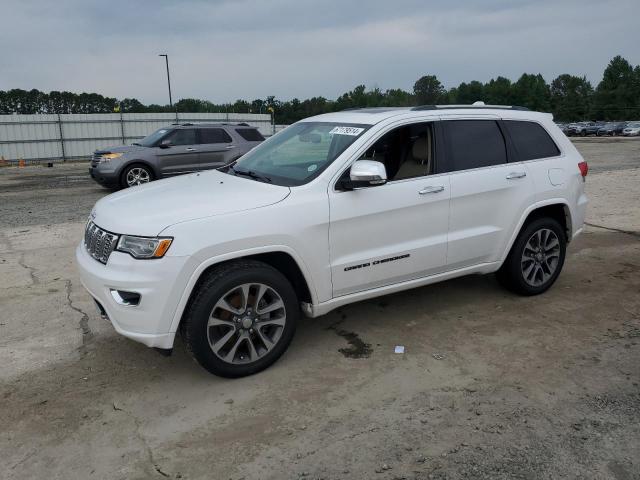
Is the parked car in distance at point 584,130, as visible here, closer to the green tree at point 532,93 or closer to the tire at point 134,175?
the tire at point 134,175

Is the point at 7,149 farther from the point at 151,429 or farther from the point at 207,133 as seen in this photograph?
the point at 151,429

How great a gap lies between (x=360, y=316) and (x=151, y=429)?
2.19m

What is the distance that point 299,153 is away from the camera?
458 centimetres

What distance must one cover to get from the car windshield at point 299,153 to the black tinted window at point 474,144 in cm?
84

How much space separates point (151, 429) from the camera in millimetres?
3266

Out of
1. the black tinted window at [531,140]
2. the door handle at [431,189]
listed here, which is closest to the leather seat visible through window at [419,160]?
the door handle at [431,189]

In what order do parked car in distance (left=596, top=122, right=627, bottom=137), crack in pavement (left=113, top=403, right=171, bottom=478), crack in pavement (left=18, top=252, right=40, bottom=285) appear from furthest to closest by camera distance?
parked car in distance (left=596, top=122, right=627, bottom=137)
crack in pavement (left=18, top=252, right=40, bottom=285)
crack in pavement (left=113, top=403, right=171, bottom=478)

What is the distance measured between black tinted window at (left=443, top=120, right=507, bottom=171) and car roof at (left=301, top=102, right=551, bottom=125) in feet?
0.39

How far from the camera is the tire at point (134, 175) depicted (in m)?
12.8

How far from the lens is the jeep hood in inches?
138

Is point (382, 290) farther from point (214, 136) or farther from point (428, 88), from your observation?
point (428, 88)

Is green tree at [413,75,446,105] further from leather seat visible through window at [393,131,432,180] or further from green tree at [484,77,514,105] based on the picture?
leather seat visible through window at [393,131,432,180]

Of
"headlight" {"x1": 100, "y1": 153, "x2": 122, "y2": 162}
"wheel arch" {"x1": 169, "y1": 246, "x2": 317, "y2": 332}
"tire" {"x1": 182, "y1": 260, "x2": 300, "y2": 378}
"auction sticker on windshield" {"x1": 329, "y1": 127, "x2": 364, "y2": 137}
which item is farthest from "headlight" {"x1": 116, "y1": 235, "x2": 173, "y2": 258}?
"headlight" {"x1": 100, "y1": 153, "x2": 122, "y2": 162}

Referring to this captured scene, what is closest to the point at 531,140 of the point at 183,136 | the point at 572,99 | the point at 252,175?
the point at 252,175
